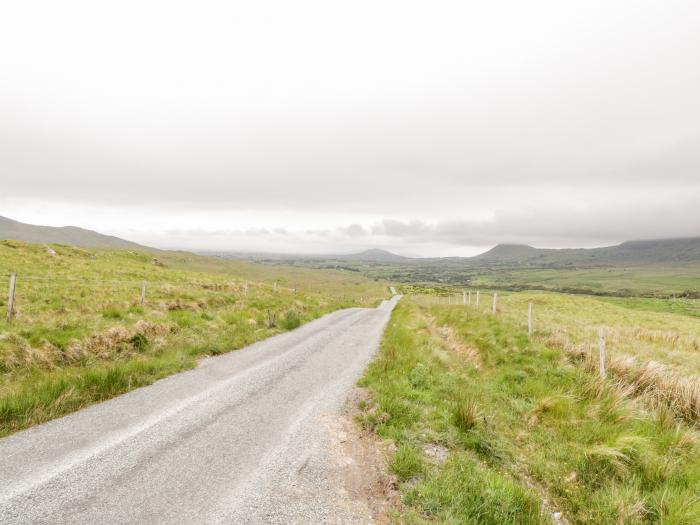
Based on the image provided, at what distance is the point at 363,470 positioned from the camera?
6594 millimetres

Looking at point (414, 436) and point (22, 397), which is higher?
point (22, 397)

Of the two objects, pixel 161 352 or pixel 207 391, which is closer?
pixel 207 391

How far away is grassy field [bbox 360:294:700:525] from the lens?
568cm

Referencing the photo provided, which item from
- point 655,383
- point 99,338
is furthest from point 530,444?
point 99,338

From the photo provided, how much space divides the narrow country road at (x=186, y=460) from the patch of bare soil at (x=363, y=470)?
141 mm

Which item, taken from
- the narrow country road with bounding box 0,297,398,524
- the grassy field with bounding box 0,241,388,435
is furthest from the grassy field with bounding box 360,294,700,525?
the grassy field with bounding box 0,241,388,435

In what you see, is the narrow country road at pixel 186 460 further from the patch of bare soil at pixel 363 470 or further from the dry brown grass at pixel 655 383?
the dry brown grass at pixel 655 383

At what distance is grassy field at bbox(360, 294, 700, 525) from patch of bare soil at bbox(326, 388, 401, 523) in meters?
0.25

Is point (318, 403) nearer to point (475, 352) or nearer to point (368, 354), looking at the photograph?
point (368, 354)

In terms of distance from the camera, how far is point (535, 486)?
671 cm

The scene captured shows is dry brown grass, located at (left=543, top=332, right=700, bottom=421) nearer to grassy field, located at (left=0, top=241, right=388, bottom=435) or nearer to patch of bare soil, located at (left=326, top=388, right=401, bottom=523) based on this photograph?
patch of bare soil, located at (left=326, top=388, right=401, bottom=523)

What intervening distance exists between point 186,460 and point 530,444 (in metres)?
7.66

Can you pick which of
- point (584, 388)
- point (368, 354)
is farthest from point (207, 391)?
point (584, 388)

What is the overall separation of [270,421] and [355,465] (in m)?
2.67
